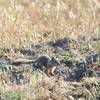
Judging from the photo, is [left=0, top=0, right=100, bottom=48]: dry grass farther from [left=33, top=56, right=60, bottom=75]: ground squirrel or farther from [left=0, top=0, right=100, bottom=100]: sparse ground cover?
[left=33, top=56, right=60, bottom=75]: ground squirrel

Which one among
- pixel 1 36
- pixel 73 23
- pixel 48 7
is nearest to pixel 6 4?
pixel 48 7

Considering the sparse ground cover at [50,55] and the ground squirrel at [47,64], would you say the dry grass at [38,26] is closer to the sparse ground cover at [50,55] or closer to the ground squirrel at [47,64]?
the sparse ground cover at [50,55]

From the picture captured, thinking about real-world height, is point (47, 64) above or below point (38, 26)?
below

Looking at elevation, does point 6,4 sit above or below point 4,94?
above

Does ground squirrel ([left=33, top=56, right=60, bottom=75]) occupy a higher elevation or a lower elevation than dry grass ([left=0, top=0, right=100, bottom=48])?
lower

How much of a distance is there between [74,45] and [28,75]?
0.99m

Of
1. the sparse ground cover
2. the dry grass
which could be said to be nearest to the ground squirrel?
the sparse ground cover

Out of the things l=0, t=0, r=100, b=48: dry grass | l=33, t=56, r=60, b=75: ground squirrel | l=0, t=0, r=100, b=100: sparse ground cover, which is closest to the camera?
l=0, t=0, r=100, b=100: sparse ground cover

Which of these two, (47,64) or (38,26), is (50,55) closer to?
(47,64)

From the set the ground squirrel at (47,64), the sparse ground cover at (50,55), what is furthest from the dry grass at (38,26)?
the ground squirrel at (47,64)

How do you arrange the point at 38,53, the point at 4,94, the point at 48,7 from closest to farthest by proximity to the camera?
the point at 4,94
the point at 38,53
the point at 48,7

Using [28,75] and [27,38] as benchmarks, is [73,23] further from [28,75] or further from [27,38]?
[28,75]

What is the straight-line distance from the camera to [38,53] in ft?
14.8

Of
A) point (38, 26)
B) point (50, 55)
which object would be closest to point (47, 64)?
point (50, 55)
